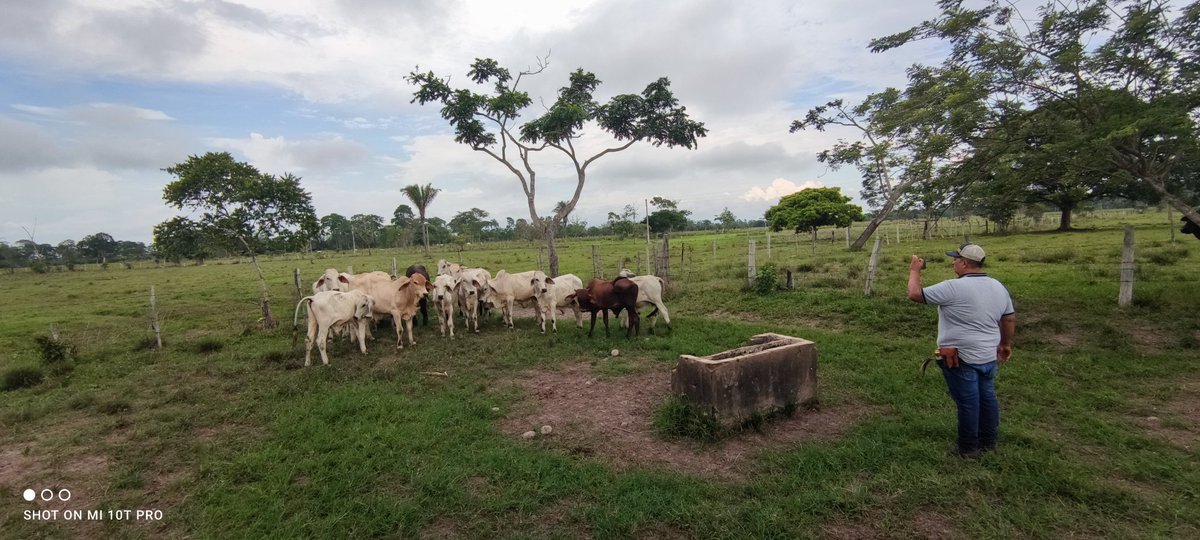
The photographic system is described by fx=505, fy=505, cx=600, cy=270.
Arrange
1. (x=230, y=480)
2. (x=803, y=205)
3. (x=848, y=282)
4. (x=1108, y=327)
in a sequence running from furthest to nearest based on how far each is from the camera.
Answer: (x=803, y=205) < (x=848, y=282) < (x=1108, y=327) < (x=230, y=480)

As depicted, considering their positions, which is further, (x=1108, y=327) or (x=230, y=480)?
(x=1108, y=327)

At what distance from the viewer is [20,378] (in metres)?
7.55

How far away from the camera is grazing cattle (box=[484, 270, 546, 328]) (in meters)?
10.9

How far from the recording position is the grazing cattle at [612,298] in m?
8.91

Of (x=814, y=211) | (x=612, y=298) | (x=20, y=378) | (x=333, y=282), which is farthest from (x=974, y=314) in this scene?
(x=814, y=211)

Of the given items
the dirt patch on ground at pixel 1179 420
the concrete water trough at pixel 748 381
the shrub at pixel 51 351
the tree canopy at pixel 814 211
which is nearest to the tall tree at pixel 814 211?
the tree canopy at pixel 814 211

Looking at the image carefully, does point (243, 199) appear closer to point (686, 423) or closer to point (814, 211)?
point (686, 423)

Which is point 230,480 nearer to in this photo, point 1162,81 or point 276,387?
point 276,387

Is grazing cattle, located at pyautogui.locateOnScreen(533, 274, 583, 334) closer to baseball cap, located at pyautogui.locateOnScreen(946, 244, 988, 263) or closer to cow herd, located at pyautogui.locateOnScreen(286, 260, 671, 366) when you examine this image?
cow herd, located at pyautogui.locateOnScreen(286, 260, 671, 366)

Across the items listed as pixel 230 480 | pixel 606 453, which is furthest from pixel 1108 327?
pixel 230 480

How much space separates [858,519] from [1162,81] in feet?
26.2

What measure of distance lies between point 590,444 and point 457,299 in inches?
297

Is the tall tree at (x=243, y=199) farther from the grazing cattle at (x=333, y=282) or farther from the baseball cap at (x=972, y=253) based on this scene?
the baseball cap at (x=972, y=253)

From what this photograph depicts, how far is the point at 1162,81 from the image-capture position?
270 inches
